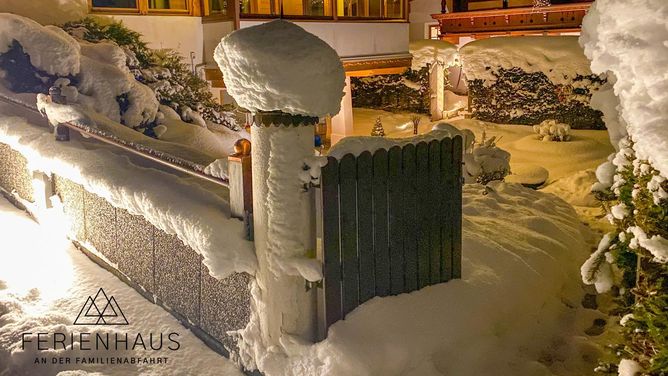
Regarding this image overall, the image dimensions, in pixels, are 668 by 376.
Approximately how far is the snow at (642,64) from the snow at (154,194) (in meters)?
2.85

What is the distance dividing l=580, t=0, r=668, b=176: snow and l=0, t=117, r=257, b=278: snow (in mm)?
2854

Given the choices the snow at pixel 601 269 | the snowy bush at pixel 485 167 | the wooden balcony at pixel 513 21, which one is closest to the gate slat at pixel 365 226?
the snow at pixel 601 269

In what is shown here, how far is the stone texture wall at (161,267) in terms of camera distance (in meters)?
5.18

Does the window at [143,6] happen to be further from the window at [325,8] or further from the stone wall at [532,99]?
the stone wall at [532,99]

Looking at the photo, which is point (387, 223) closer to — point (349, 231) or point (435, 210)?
point (349, 231)

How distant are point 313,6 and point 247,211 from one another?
12837mm

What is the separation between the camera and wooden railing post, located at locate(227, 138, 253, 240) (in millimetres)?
4590

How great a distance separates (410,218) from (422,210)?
16cm

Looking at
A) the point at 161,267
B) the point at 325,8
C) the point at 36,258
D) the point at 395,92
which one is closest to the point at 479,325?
the point at 161,267

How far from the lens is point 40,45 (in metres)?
11.5

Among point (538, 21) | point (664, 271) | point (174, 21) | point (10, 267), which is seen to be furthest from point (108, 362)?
point (538, 21)

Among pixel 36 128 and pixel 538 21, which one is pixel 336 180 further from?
pixel 538 21

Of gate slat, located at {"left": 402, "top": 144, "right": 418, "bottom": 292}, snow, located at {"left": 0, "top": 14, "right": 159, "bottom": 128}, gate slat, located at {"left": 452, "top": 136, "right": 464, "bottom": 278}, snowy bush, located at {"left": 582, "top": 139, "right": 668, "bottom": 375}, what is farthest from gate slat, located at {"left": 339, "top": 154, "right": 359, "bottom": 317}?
snow, located at {"left": 0, "top": 14, "right": 159, "bottom": 128}

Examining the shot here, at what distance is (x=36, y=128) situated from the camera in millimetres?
8406
